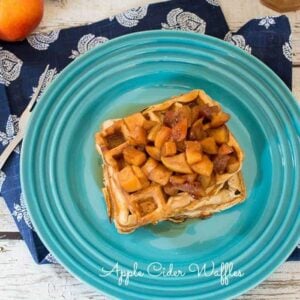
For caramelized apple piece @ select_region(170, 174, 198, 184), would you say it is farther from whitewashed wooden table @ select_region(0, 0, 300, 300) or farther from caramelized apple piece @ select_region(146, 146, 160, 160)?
whitewashed wooden table @ select_region(0, 0, 300, 300)

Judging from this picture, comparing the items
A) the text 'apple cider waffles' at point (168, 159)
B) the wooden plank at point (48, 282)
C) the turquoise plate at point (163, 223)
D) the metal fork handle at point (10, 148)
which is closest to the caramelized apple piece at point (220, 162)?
the text 'apple cider waffles' at point (168, 159)

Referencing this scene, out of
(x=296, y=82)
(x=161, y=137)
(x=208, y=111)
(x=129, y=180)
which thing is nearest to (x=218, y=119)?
(x=208, y=111)

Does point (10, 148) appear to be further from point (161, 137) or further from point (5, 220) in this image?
point (161, 137)

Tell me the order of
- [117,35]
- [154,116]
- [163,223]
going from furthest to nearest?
[117,35] → [163,223] → [154,116]

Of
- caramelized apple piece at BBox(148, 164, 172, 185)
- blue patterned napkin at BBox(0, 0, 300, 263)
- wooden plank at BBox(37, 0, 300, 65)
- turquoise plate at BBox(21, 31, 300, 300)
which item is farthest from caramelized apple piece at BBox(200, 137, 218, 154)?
wooden plank at BBox(37, 0, 300, 65)

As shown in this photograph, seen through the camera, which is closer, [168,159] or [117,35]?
[168,159]

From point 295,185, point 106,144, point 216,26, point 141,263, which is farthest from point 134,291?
point 216,26

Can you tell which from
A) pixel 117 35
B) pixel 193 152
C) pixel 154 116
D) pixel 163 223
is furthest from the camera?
pixel 117 35
